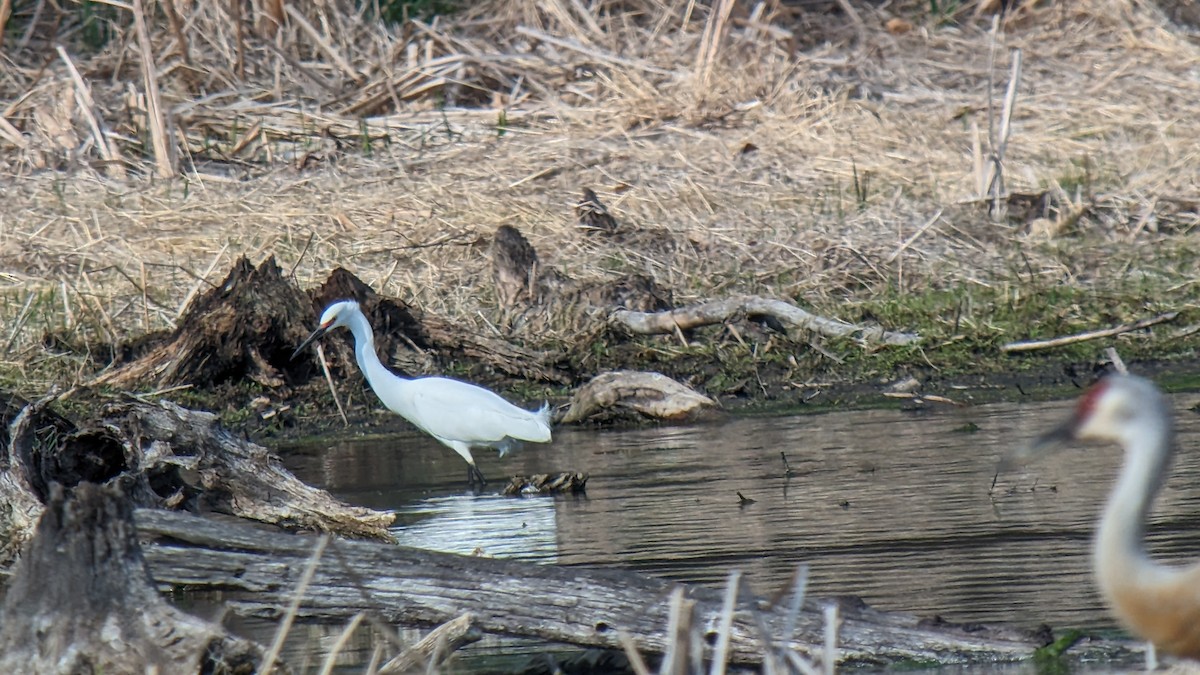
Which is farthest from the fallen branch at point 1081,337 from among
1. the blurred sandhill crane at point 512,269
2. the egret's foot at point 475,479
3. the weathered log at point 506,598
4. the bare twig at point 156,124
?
the bare twig at point 156,124

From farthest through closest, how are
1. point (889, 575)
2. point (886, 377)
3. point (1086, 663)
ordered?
point (886, 377), point (889, 575), point (1086, 663)

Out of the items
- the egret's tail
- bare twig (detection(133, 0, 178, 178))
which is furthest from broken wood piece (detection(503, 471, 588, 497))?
bare twig (detection(133, 0, 178, 178))

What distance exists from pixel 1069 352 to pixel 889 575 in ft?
16.1

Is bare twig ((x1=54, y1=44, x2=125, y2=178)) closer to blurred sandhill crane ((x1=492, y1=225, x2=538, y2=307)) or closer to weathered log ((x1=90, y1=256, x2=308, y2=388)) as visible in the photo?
weathered log ((x1=90, y1=256, x2=308, y2=388))

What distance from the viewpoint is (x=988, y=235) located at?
1191 centimetres

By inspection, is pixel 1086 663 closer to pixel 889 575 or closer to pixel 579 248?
pixel 889 575

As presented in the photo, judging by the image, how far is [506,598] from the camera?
188 inches

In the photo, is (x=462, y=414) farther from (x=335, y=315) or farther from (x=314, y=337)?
(x=314, y=337)

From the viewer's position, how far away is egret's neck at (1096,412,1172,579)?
3400mm

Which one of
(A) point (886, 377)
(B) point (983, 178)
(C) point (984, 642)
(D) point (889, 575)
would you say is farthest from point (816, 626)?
(B) point (983, 178)

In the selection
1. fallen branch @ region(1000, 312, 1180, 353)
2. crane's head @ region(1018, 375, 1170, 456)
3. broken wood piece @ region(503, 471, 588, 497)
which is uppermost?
crane's head @ region(1018, 375, 1170, 456)

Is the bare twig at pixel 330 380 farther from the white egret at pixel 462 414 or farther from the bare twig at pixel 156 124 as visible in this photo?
the bare twig at pixel 156 124

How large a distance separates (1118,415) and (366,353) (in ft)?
20.6

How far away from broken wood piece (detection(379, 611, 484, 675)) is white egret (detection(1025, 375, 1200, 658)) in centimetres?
153
